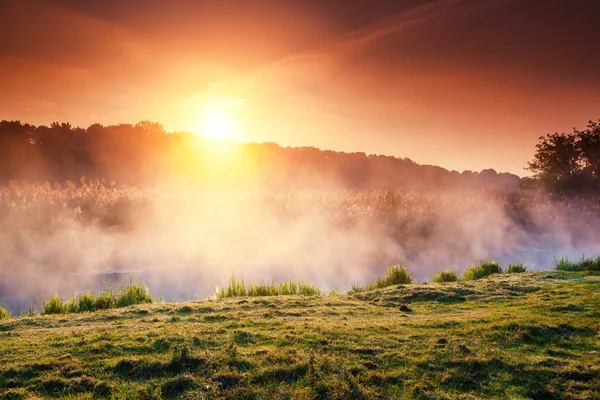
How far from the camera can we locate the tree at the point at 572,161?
31.0 metres

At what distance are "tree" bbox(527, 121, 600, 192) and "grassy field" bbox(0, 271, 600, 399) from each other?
2715cm

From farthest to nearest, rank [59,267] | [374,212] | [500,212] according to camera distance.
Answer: [500,212]
[374,212]
[59,267]

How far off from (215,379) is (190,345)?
105 cm

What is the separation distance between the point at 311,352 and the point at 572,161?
33060 mm

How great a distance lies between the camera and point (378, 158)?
9681 centimetres

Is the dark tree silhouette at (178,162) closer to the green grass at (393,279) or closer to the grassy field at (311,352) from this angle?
the green grass at (393,279)

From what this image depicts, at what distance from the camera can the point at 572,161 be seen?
3169cm

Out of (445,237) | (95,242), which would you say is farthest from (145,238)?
(445,237)

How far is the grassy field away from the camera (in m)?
4.36

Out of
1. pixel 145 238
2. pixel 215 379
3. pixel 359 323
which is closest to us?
pixel 215 379

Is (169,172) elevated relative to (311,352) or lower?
elevated

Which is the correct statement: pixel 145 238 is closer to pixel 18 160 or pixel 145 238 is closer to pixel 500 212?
pixel 500 212

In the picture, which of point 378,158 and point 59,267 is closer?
point 59,267

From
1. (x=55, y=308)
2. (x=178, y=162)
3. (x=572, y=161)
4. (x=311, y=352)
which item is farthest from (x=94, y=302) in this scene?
(x=178, y=162)
